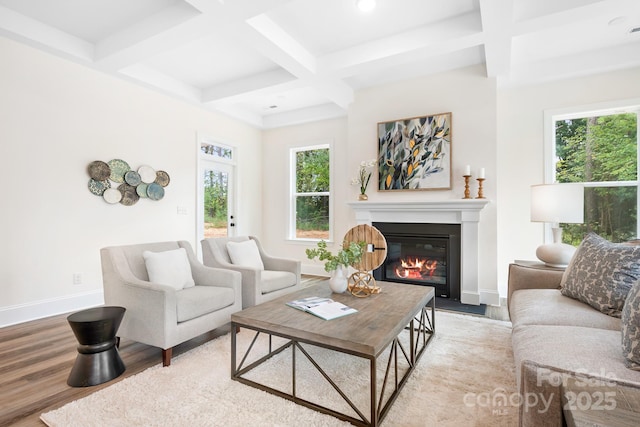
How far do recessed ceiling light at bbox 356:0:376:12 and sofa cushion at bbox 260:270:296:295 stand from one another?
102 inches

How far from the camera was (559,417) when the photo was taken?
0.99 metres

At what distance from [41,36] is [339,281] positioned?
3.65 metres

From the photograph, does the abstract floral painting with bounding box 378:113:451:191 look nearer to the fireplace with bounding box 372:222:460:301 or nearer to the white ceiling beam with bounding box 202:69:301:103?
the fireplace with bounding box 372:222:460:301

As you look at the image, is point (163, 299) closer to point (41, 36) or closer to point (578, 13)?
point (41, 36)

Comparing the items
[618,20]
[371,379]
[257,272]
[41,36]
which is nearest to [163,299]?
[257,272]

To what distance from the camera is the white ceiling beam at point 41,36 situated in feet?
9.57

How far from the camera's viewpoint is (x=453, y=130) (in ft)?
13.0

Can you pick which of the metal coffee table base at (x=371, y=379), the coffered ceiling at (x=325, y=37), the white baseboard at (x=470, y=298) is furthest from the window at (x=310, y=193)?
the metal coffee table base at (x=371, y=379)

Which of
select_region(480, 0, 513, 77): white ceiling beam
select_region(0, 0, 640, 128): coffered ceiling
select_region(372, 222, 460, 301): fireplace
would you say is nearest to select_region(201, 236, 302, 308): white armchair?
select_region(372, 222, 460, 301): fireplace

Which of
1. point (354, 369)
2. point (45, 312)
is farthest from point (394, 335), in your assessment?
point (45, 312)

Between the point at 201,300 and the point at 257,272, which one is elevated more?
the point at 257,272

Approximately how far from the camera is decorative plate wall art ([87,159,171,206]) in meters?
3.74

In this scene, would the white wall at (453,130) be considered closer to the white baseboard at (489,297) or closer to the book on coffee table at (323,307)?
the white baseboard at (489,297)

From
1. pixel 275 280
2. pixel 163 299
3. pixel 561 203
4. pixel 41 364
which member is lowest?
pixel 41 364
